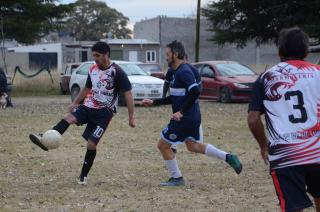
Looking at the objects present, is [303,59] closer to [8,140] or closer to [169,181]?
[169,181]

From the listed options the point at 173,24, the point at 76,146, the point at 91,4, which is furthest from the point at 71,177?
the point at 91,4

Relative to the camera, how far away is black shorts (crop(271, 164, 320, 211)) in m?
4.34

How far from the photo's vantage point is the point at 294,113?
4.39 metres

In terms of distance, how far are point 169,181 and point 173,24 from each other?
5855cm

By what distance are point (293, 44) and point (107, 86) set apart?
4.01 meters

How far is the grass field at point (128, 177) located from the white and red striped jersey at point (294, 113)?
8.20 feet

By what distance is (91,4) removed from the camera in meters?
82.1

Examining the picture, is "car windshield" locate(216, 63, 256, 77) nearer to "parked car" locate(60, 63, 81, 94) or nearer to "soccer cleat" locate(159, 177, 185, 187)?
"parked car" locate(60, 63, 81, 94)

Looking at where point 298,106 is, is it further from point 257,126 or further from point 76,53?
point 76,53

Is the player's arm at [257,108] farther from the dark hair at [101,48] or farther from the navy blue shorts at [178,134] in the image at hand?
the dark hair at [101,48]

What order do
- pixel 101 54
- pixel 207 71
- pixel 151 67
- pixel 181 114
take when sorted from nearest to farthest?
pixel 181 114 → pixel 101 54 → pixel 207 71 → pixel 151 67

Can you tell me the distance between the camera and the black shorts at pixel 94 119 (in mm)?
8055

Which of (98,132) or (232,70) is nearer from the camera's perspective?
(98,132)

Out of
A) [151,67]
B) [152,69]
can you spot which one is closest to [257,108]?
[152,69]
